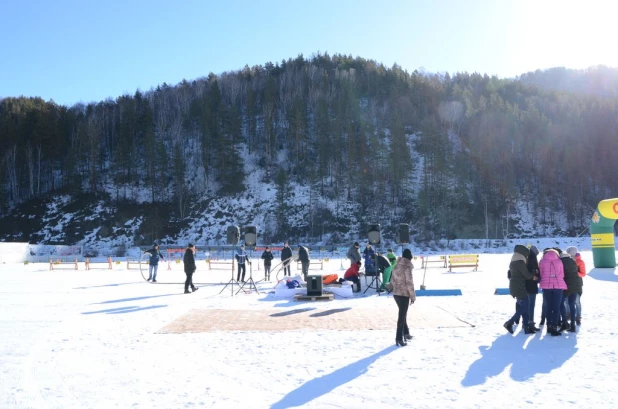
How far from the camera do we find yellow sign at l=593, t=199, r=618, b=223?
21375 millimetres

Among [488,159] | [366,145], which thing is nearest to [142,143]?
[366,145]

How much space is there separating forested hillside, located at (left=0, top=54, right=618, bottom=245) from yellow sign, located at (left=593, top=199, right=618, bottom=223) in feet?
89.1

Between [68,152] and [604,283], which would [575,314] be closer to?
[604,283]

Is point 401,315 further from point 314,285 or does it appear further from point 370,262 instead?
point 370,262

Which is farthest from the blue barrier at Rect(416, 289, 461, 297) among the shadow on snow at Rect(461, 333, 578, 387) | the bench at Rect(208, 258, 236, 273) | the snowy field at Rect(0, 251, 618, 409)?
the bench at Rect(208, 258, 236, 273)

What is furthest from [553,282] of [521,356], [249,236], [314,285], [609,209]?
[609,209]

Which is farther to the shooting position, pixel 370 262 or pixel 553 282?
pixel 370 262

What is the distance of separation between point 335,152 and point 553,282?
2083 inches

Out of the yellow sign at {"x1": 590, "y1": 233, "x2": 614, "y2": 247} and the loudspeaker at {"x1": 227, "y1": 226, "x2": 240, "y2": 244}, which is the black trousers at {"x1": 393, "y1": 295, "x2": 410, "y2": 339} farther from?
the yellow sign at {"x1": 590, "y1": 233, "x2": 614, "y2": 247}

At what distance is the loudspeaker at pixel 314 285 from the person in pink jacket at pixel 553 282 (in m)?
6.48

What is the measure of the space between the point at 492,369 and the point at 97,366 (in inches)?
214

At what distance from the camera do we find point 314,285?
43.1 ft

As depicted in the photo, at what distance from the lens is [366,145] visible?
6003cm

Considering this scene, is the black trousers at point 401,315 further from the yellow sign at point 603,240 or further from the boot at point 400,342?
the yellow sign at point 603,240
